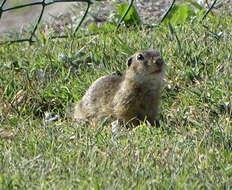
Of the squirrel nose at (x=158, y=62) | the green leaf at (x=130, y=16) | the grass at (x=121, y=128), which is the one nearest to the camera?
the grass at (x=121, y=128)

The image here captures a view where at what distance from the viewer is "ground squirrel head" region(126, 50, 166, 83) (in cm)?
502

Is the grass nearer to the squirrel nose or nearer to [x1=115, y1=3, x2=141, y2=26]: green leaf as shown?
[x1=115, y1=3, x2=141, y2=26]: green leaf

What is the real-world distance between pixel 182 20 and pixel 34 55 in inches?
63.6

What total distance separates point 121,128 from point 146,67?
0.59 meters

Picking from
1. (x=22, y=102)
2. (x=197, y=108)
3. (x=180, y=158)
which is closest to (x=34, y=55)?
(x=22, y=102)

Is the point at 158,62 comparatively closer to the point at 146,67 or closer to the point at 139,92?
the point at 146,67

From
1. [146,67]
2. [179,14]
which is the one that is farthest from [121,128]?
[179,14]

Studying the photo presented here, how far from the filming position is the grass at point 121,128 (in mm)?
3613

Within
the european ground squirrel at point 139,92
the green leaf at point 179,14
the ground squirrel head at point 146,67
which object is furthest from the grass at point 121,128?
the green leaf at point 179,14

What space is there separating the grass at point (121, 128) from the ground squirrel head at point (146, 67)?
29 centimetres

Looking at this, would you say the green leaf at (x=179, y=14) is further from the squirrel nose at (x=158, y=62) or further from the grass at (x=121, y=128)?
the squirrel nose at (x=158, y=62)

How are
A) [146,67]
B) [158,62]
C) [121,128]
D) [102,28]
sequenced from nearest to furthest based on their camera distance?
[121,128] < [158,62] < [146,67] < [102,28]

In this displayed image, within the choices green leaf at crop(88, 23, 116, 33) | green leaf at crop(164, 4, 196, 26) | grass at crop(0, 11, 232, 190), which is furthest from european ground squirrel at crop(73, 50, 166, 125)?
green leaf at crop(164, 4, 196, 26)

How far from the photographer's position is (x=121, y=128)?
4773 mm
